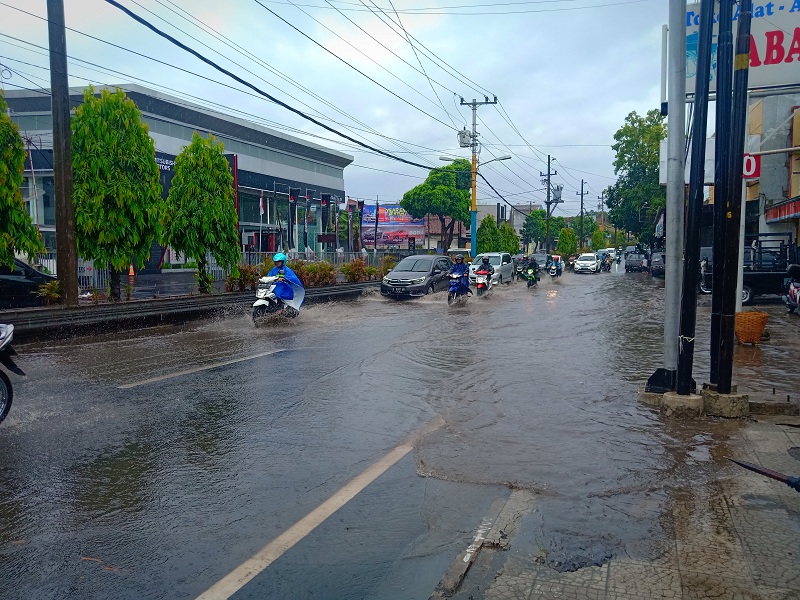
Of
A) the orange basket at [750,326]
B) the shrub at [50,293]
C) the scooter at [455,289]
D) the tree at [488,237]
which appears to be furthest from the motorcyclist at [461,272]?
the tree at [488,237]

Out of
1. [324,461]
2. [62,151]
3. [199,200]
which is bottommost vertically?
[324,461]

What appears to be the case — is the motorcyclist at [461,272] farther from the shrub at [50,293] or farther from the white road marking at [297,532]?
the white road marking at [297,532]

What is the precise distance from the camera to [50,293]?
15.3m

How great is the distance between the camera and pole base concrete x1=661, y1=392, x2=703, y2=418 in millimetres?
7125

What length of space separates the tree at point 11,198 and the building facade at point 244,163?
11.8m

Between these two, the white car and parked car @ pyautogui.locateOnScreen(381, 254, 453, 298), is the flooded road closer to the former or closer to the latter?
parked car @ pyautogui.locateOnScreen(381, 254, 453, 298)

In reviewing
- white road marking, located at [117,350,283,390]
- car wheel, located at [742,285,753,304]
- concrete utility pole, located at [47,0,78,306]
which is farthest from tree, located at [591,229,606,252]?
white road marking, located at [117,350,283,390]

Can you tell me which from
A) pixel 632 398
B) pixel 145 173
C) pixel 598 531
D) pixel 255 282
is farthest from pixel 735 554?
pixel 255 282

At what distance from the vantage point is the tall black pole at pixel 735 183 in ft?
22.4

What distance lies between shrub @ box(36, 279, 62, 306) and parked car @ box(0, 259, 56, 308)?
2.35 feet

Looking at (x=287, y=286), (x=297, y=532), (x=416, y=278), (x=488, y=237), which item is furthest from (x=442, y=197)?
(x=297, y=532)

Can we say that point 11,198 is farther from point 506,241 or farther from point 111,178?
point 506,241

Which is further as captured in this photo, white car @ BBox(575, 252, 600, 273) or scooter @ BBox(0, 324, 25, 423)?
white car @ BBox(575, 252, 600, 273)

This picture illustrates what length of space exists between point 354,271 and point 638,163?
36.5 metres
